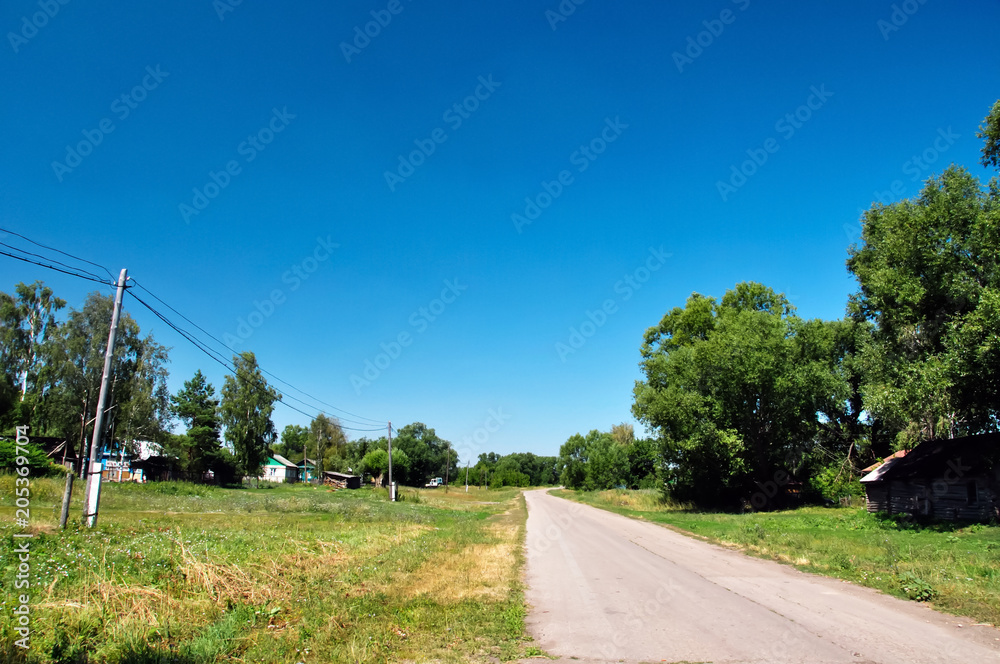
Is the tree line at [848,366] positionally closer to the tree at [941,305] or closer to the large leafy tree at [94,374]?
the tree at [941,305]

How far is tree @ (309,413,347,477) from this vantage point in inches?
4038

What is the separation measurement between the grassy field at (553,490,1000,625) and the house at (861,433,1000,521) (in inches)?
69.7

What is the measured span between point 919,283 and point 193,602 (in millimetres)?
25778

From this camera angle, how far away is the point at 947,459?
24.4 metres

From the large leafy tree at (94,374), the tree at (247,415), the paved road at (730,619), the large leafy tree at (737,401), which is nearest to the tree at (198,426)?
the tree at (247,415)

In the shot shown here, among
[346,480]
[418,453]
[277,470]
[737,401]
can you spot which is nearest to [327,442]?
[277,470]

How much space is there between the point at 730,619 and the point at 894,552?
9571mm

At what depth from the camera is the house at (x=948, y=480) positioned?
22688mm

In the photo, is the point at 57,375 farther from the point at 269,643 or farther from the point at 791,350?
the point at 791,350

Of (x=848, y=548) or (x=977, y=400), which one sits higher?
→ (x=977, y=400)

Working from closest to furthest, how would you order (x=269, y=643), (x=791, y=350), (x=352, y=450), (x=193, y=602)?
(x=269, y=643), (x=193, y=602), (x=791, y=350), (x=352, y=450)

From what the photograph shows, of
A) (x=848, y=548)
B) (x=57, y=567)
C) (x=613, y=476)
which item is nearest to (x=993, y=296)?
(x=848, y=548)

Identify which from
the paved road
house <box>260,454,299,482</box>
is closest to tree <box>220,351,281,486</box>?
house <box>260,454,299,482</box>

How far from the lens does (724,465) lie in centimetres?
3809
